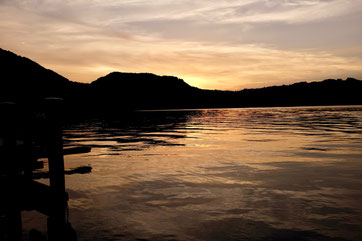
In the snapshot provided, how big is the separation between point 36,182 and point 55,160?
93 cm

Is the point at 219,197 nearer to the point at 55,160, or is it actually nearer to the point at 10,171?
the point at 55,160

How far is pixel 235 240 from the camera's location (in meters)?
7.27

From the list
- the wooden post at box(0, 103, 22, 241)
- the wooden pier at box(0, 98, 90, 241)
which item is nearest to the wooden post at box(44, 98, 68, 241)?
the wooden pier at box(0, 98, 90, 241)

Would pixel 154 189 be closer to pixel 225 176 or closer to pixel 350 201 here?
pixel 225 176

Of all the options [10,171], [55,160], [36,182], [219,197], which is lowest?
[219,197]

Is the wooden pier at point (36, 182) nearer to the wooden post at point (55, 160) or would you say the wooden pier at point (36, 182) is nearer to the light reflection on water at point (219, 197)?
the wooden post at point (55, 160)

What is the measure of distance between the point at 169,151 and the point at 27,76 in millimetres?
125819

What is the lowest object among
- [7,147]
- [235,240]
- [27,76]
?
[235,240]

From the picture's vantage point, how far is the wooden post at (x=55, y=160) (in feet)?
19.7

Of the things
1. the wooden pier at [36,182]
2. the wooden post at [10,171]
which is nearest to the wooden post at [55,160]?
the wooden pier at [36,182]

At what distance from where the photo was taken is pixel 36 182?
258 inches

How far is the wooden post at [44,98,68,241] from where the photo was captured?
6012mm

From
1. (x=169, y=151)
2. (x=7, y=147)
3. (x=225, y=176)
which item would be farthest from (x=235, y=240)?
(x=169, y=151)

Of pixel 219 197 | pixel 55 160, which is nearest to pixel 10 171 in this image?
pixel 55 160
